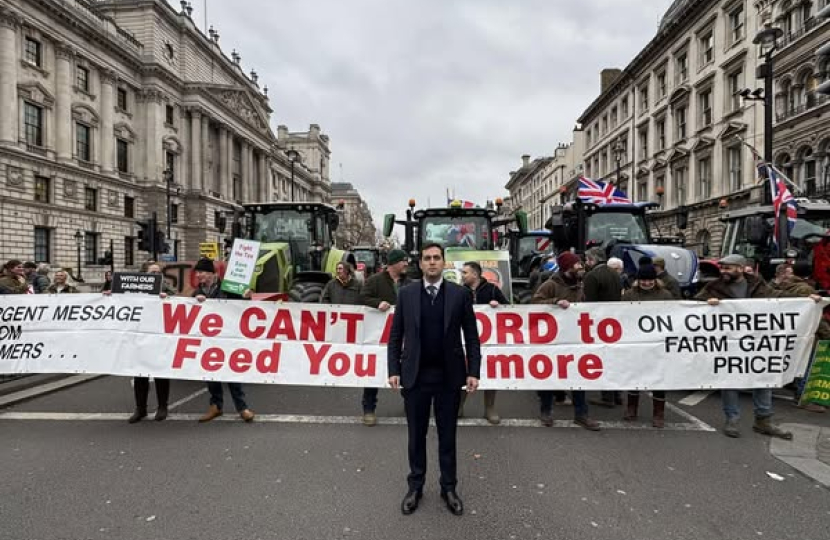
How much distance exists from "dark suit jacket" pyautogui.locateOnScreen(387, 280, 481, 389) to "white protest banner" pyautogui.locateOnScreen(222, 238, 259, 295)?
3.30 meters

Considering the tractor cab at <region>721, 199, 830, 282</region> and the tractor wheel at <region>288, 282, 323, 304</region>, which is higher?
the tractor cab at <region>721, 199, 830, 282</region>

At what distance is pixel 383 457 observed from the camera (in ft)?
15.5

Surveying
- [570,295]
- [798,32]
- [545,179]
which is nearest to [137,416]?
[570,295]

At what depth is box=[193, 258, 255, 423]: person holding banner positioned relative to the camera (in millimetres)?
5852

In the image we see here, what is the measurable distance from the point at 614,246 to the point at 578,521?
8.44 meters

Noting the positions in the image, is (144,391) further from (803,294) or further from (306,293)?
(803,294)

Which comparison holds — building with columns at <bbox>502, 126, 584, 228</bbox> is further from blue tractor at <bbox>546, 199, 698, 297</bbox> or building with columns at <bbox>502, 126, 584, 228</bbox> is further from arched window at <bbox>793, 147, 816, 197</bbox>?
blue tractor at <bbox>546, 199, 698, 297</bbox>

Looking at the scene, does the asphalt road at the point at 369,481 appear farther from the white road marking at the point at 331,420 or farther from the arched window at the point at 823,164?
the arched window at the point at 823,164

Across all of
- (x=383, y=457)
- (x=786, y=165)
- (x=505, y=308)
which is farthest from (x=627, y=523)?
(x=786, y=165)

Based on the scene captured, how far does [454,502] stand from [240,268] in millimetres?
4251

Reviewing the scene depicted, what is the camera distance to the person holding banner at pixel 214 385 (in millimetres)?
5852

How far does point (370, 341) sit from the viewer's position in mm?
5914

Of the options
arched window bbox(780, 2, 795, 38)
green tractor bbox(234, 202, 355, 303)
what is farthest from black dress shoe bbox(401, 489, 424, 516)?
arched window bbox(780, 2, 795, 38)

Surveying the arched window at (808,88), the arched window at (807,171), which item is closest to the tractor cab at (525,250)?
the arched window at (807,171)
